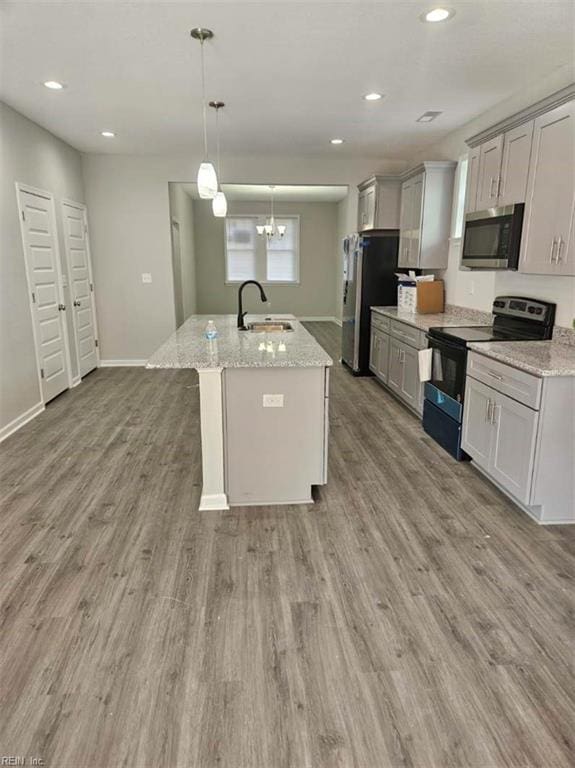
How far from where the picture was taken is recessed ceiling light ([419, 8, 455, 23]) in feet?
8.34

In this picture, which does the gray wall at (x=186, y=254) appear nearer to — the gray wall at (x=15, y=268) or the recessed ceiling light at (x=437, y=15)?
the gray wall at (x=15, y=268)

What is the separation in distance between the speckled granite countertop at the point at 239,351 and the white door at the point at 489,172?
178 centimetres

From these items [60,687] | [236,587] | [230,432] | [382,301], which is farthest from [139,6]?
[382,301]

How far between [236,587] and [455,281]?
13.1 ft

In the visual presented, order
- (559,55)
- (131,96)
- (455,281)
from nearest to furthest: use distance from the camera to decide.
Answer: (559,55) < (131,96) < (455,281)

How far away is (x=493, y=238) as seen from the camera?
11.8ft

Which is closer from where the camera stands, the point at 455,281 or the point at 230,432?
the point at 230,432

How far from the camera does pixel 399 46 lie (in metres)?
3.00

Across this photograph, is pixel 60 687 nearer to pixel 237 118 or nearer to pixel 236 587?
pixel 236 587

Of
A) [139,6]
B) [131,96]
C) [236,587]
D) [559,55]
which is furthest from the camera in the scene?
[131,96]

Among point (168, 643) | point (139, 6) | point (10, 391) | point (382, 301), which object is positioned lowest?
point (168, 643)

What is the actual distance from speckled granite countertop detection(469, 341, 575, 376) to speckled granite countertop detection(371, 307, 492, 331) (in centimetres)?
96

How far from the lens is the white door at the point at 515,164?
3.22 meters

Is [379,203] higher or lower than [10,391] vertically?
higher
